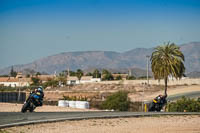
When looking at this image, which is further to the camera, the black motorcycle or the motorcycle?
the motorcycle

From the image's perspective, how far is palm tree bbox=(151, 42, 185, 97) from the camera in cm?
5525

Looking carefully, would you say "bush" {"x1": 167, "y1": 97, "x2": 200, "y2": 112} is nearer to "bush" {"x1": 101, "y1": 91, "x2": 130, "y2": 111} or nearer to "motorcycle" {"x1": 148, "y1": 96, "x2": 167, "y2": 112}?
"motorcycle" {"x1": 148, "y1": 96, "x2": 167, "y2": 112}

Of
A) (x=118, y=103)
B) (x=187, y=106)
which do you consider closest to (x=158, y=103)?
(x=187, y=106)

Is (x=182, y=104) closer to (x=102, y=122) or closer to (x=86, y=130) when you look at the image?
(x=102, y=122)

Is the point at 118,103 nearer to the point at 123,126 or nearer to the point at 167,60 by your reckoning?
the point at 167,60

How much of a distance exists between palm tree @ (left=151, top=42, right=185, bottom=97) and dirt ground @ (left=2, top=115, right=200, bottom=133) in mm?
30152

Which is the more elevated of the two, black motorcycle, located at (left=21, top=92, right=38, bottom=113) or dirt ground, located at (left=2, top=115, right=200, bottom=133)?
black motorcycle, located at (left=21, top=92, right=38, bottom=113)

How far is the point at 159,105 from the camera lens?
3119 centimetres

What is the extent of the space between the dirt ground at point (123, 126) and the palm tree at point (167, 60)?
1187 inches

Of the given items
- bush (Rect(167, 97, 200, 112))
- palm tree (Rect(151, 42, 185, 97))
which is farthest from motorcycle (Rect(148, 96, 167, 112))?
palm tree (Rect(151, 42, 185, 97))

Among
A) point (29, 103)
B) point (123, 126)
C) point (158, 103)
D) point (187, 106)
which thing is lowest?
point (123, 126)

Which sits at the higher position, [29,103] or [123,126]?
[29,103]

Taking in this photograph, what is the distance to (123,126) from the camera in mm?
20438

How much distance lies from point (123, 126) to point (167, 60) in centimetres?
3584
